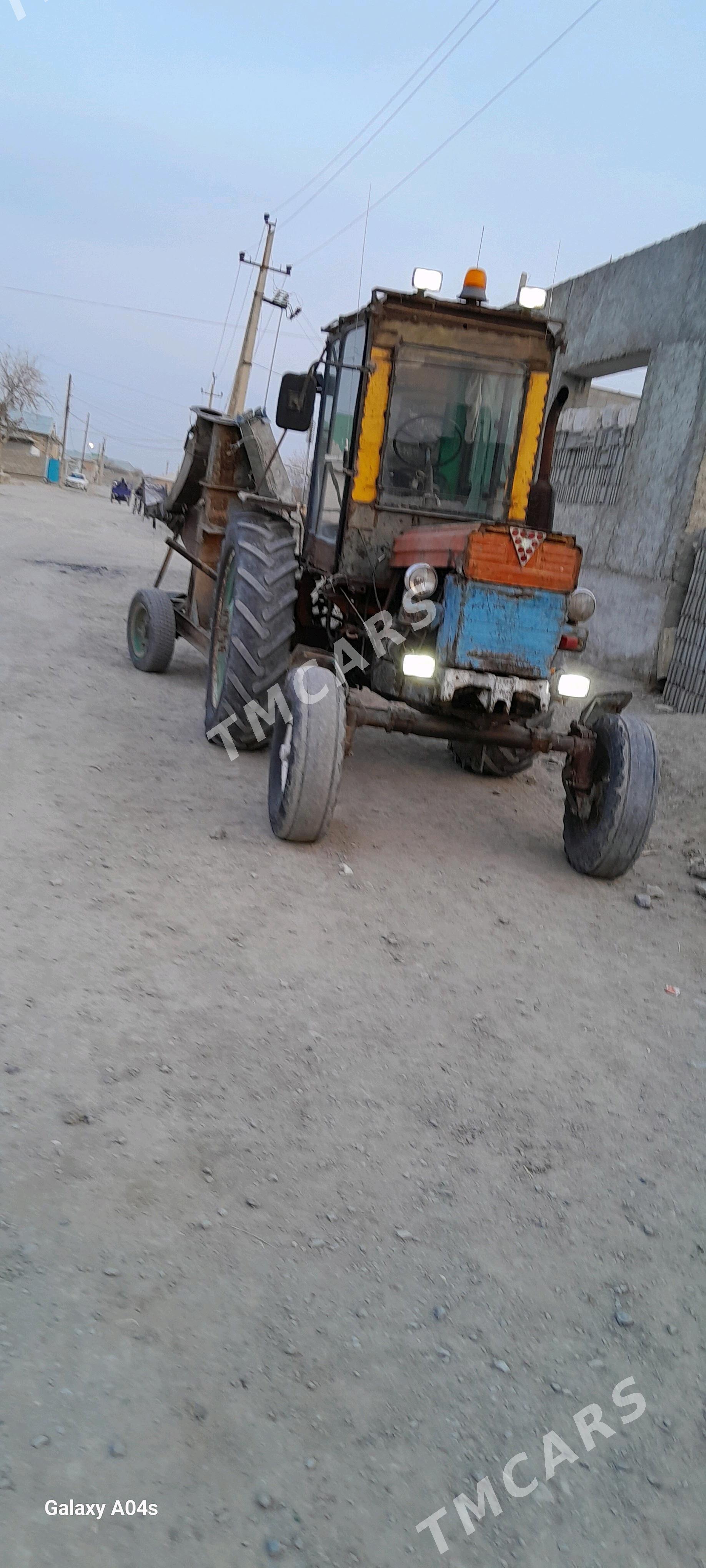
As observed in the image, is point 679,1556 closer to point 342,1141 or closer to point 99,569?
point 342,1141

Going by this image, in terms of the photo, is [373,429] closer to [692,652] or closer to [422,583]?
[422,583]

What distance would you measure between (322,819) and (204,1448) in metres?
3.19

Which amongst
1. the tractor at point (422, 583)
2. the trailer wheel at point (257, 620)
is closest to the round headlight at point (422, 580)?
the tractor at point (422, 583)

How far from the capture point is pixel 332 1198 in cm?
264

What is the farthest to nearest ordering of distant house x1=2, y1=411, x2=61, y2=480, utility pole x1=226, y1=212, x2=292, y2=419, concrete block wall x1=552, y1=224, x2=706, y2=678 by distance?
distant house x1=2, y1=411, x2=61, y2=480 → utility pole x1=226, y1=212, x2=292, y2=419 → concrete block wall x1=552, y1=224, x2=706, y2=678

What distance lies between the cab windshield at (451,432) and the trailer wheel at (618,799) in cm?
153

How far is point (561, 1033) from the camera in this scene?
3758 mm

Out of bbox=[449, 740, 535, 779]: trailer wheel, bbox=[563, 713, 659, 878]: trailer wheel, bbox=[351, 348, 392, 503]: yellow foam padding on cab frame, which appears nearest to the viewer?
bbox=[563, 713, 659, 878]: trailer wheel

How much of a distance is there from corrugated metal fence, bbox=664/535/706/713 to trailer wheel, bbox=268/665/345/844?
5.45m

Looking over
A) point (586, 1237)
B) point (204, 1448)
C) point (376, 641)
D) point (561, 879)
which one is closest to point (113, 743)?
point (376, 641)

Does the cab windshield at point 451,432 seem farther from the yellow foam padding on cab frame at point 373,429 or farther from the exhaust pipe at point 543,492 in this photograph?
the exhaust pipe at point 543,492

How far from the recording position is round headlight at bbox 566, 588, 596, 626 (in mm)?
4887

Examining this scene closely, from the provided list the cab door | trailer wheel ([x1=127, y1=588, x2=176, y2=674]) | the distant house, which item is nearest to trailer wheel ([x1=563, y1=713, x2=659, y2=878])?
the cab door

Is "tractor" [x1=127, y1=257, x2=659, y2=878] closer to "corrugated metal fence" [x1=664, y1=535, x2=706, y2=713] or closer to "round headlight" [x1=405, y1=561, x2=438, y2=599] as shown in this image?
"round headlight" [x1=405, y1=561, x2=438, y2=599]
